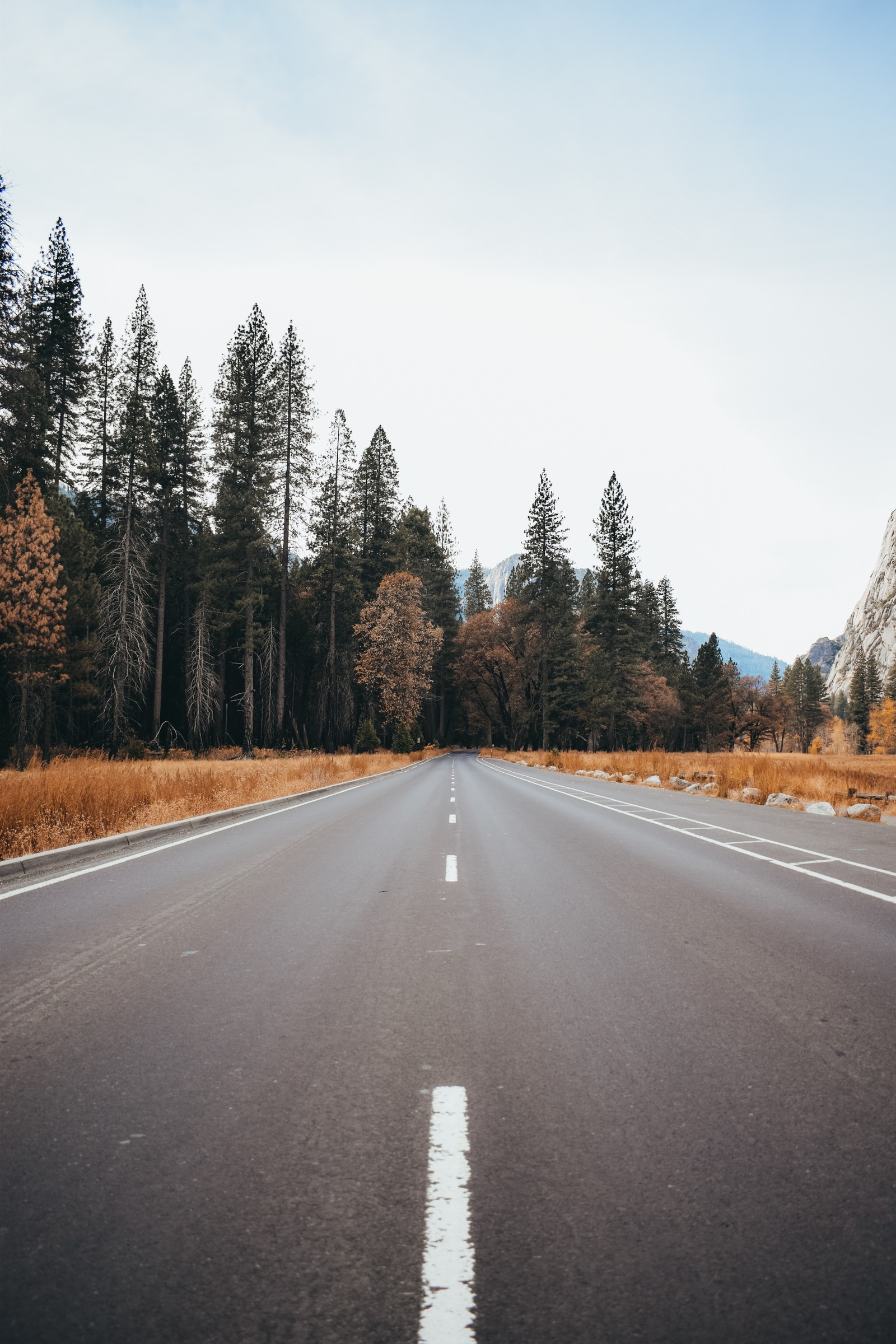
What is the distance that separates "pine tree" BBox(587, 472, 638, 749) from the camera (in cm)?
6034

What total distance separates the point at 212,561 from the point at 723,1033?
139ft

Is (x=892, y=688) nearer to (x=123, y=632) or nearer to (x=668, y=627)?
(x=668, y=627)

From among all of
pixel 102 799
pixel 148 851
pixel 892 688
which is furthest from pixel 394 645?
pixel 892 688

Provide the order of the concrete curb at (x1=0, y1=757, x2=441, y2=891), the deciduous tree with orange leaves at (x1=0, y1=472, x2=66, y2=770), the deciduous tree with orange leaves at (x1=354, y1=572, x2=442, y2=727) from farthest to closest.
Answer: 1. the deciduous tree with orange leaves at (x1=354, y1=572, x2=442, y2=727)
2. the deciduous tree with orange leaves at (x1=0, y1=472, x2=66, y2=770)
3. the concrete curb at (x1=0, y1=757, x2=441, y2=891)

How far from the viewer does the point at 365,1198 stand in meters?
2.54

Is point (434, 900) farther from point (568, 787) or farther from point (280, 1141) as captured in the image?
point (568, 787)

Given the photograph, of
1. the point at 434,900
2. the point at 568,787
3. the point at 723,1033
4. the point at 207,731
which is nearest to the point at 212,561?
the point at 207,731

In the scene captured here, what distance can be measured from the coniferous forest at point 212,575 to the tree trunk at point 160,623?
0.19 m

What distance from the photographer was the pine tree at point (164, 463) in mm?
42125

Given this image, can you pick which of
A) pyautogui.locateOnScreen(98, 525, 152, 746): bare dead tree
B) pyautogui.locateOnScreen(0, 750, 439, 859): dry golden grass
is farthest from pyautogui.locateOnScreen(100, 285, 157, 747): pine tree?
pyautogui.locateOnScreen(0, 750, 439, 859): dry golden grass

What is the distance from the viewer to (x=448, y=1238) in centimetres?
232

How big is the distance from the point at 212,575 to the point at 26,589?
1494 cm

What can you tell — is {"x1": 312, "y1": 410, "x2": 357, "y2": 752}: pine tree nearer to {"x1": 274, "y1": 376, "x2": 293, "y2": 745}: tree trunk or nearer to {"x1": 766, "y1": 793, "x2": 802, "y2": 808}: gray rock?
{"x1": 274, "y1": 376, "x2": 293, "y2": 745}: tree trunk

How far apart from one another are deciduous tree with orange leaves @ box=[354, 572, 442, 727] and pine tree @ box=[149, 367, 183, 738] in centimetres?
1401
